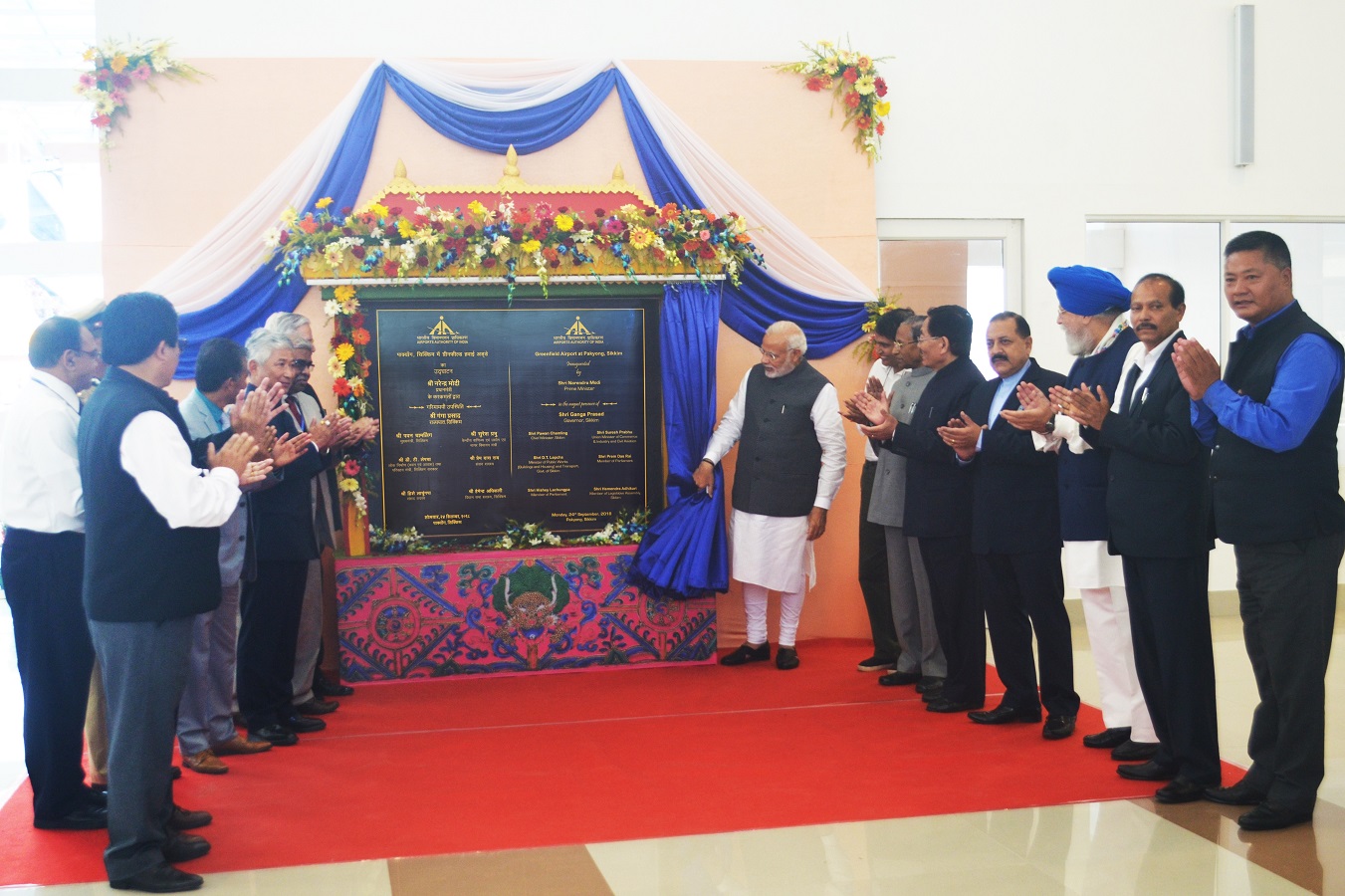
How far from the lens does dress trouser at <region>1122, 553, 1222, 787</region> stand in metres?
3.65

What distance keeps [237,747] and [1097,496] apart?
3.56 m

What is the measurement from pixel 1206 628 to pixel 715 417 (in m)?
3.20

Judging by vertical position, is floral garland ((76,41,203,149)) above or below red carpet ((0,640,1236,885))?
above

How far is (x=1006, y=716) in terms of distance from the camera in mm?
4664

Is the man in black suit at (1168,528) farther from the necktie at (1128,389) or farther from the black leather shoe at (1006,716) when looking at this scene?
the black leather shoe at (1006,716)

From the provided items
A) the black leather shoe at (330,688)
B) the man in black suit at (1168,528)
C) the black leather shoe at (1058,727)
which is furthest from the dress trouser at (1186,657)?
the black leather shoe at (330,688)

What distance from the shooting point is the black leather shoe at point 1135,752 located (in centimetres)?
407

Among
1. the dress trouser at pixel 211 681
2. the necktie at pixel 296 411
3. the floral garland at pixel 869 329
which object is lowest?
the dress trouser at pixel 211 681

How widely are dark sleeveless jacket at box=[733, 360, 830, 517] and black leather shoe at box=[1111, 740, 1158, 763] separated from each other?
2.06m

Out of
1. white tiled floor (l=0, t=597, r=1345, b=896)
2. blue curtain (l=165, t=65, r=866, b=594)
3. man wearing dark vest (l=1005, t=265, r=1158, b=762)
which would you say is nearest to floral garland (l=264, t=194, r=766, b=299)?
blue curtain (l=165, t=65, r=866, b=594)

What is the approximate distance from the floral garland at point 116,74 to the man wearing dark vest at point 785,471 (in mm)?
3646

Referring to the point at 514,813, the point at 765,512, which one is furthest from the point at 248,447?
the point at 765,512

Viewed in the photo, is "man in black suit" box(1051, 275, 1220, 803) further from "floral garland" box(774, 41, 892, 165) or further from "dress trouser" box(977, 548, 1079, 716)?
"floral garland" box(774, 41, 892, 165)

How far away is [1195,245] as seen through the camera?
718 cm
